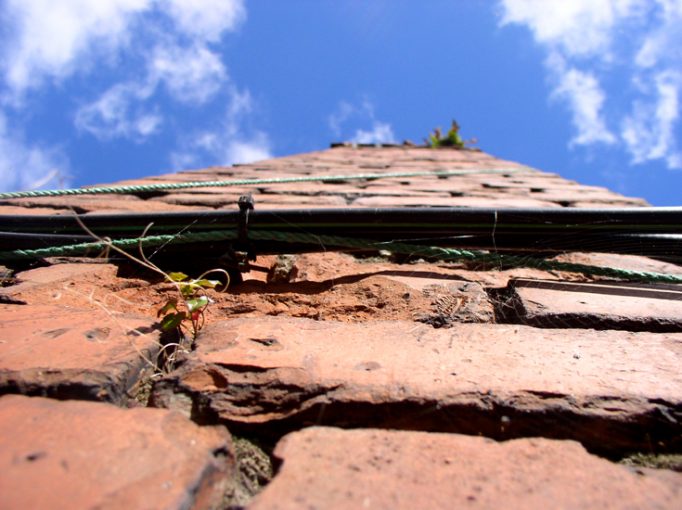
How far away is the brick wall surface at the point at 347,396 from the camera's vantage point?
49cm

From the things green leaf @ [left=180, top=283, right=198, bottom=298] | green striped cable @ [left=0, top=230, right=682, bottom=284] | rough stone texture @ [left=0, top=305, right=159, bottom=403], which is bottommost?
rough stone texture @ [left=0, top=305, right=159, bottom=403]

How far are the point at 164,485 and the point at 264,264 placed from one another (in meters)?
0.73

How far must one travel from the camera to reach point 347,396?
62cm

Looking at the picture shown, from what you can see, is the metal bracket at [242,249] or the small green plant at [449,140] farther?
the small green plant at [449,140]

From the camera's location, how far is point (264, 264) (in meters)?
1.18

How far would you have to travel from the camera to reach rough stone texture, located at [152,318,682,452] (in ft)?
1.96

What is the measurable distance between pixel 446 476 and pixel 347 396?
0.16m

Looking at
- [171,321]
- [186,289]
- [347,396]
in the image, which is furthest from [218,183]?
[347,396]

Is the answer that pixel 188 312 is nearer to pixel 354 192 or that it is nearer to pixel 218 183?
pixel 218 183

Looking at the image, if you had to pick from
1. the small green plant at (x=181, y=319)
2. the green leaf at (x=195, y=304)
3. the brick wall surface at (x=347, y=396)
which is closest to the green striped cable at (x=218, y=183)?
the brick wall surface at (x=347, y=396)

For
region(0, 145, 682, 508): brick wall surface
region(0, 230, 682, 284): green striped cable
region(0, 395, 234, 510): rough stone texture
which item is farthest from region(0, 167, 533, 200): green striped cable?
region(0, 395, 234, 510): rough stone texture

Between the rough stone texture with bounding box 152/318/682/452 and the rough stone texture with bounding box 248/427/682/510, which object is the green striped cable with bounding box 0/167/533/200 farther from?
the rough stone texture with bounding box 248/427/682/510

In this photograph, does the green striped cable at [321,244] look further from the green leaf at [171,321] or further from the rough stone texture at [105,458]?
the rough stone texture at [105,458]

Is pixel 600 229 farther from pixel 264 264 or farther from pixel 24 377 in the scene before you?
pixel 24 377
